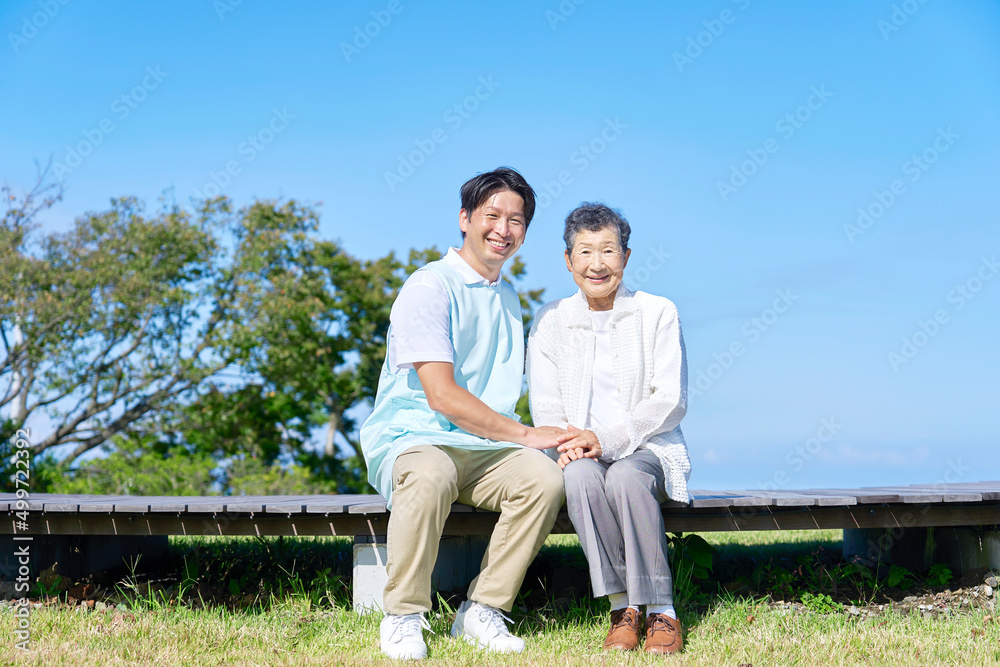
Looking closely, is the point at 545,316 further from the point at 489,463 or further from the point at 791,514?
the point at 791,514

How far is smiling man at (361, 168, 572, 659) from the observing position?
3018 mm

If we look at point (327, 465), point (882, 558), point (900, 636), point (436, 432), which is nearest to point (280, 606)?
point (436, 432)

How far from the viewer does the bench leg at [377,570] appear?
3.68 metres

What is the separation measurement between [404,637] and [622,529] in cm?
89

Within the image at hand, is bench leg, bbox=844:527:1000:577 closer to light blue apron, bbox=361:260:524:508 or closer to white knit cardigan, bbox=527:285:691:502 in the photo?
white knit cardigan, bbox=527:285:691:502

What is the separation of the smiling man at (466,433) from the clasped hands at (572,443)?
0.04ft

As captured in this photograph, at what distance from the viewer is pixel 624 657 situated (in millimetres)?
2857

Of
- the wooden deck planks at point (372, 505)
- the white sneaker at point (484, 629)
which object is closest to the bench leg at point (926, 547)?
the wooden deck planks at point (372, 505)

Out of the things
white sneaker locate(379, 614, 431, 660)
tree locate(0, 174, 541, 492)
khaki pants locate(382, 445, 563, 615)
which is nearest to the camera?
white sneaker locate(379, 614, 431, 660)

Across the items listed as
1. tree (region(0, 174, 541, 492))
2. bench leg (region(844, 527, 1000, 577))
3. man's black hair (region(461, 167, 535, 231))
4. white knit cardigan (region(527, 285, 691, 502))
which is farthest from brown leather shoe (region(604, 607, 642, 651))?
tree (region(0, 174, 541, 492))

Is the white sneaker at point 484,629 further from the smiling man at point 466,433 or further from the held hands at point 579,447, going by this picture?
the held hands at point 579,447

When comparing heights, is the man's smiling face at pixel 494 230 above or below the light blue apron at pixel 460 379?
above

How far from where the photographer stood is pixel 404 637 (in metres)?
2.94

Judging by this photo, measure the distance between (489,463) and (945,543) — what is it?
276cm
